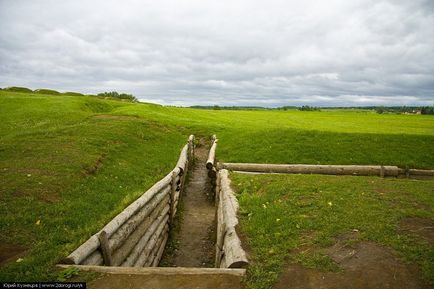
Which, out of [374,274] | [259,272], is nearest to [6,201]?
[259,272]

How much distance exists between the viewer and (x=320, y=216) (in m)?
7.23

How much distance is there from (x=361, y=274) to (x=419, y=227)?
2.61 metres

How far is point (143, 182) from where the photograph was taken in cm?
1295

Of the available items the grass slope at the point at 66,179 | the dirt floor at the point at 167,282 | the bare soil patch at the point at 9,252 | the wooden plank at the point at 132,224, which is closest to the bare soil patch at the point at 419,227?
the dirt floor at the point at 167,282

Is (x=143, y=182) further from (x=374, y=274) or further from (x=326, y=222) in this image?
(x=374, y=274)

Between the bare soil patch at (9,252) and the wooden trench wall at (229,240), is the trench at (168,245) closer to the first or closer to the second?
the wooden trench wall at (229,240)

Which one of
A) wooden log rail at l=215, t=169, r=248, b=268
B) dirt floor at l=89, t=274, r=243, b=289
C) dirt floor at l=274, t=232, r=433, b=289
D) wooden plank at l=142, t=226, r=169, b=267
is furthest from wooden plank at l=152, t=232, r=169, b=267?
dirt floor at l=274, t=232, r=433, b=289

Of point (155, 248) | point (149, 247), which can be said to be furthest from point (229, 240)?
point (155, 248)

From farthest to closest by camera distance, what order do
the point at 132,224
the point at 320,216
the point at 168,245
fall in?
the point at 168,245, the point at 320,216, the point at 132,224

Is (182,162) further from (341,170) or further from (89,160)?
(341,170)

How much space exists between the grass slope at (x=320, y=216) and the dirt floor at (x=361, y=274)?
16 centimetres

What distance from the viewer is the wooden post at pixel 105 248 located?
561 cm

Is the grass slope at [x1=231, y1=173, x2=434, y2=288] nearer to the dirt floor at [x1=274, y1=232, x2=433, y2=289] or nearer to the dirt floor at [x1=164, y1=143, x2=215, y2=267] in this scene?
the dirt floor at [x1=274, y1=232, x2=433, y2=289]

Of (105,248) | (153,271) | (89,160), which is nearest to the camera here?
(153,271)
